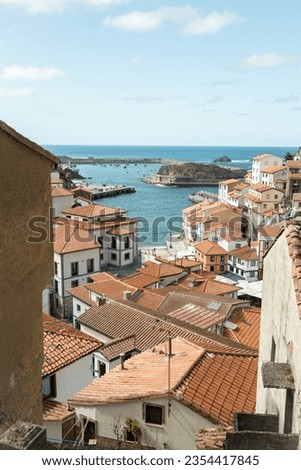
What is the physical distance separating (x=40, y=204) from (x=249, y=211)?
2571 inches

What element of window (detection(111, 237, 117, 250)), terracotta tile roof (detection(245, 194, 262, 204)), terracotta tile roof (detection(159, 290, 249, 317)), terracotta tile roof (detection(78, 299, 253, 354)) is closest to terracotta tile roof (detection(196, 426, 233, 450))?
terracotta tile roof (detection(78, 299, 253, 354))

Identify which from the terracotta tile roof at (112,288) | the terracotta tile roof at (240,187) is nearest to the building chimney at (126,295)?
the terracotta tile roof at (112,288)

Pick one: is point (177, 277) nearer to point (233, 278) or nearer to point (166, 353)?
point (233, 278)

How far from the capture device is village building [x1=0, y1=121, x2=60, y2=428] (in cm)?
578

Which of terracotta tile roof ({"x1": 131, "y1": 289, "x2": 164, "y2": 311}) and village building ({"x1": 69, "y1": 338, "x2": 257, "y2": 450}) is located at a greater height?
village building ({"x1": 69, "y1": 338, "x2": 257, "y2": 450})

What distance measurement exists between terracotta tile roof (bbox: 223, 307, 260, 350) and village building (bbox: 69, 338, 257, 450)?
8.27m

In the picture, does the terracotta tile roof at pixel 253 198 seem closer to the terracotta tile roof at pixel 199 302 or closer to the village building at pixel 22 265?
the terracotta tile roof at pixel 199 302

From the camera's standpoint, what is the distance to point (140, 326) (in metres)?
15.9

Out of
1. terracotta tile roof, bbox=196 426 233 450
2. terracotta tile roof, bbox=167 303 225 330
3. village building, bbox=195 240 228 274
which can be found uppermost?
terracotta tile roof, bbox=196 426 233 450

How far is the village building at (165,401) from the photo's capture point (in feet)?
28.2

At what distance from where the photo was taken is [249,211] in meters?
69.8

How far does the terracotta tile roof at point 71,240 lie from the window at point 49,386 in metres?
21.0

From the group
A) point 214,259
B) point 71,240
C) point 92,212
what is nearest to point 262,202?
point 214,259

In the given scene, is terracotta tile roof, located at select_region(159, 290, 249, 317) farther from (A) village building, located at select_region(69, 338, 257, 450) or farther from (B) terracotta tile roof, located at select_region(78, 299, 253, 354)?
(A) village building, located at select_region(69, 338, 257, 450)
